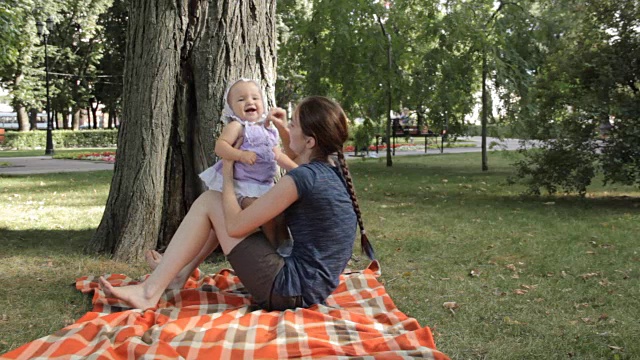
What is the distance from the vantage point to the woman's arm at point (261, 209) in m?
3.51

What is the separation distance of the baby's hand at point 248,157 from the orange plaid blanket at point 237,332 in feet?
2.82

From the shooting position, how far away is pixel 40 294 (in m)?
4.53

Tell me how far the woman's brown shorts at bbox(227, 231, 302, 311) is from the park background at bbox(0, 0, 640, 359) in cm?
91

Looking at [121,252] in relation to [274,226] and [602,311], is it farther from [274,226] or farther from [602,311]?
[602,311]

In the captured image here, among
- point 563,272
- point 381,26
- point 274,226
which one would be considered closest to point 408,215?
point 563,272

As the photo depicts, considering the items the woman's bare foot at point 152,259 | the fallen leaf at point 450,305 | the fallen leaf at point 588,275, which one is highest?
the woman's bare foot at point 152,259

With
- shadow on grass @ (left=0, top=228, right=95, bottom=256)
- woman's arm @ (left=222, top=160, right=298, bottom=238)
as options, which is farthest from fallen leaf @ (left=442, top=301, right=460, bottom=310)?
shadow on grass @ (left=0, top=228, right=95, bottom=256)

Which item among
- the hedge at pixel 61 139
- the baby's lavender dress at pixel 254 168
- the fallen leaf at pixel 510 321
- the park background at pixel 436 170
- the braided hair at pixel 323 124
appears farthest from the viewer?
the hedge at pixel 61 139

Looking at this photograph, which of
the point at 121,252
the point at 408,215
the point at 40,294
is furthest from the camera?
the point at 408,215

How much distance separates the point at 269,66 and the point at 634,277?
3404mm

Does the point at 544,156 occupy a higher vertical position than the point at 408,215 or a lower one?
higher

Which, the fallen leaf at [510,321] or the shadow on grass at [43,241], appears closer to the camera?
the fallen leaf at [510,321]

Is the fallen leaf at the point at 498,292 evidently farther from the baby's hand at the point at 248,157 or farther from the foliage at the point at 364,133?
the foliage at the point at 364,133

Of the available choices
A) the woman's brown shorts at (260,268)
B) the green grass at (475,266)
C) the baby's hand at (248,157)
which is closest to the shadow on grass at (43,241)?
the green grass at (475,266)
